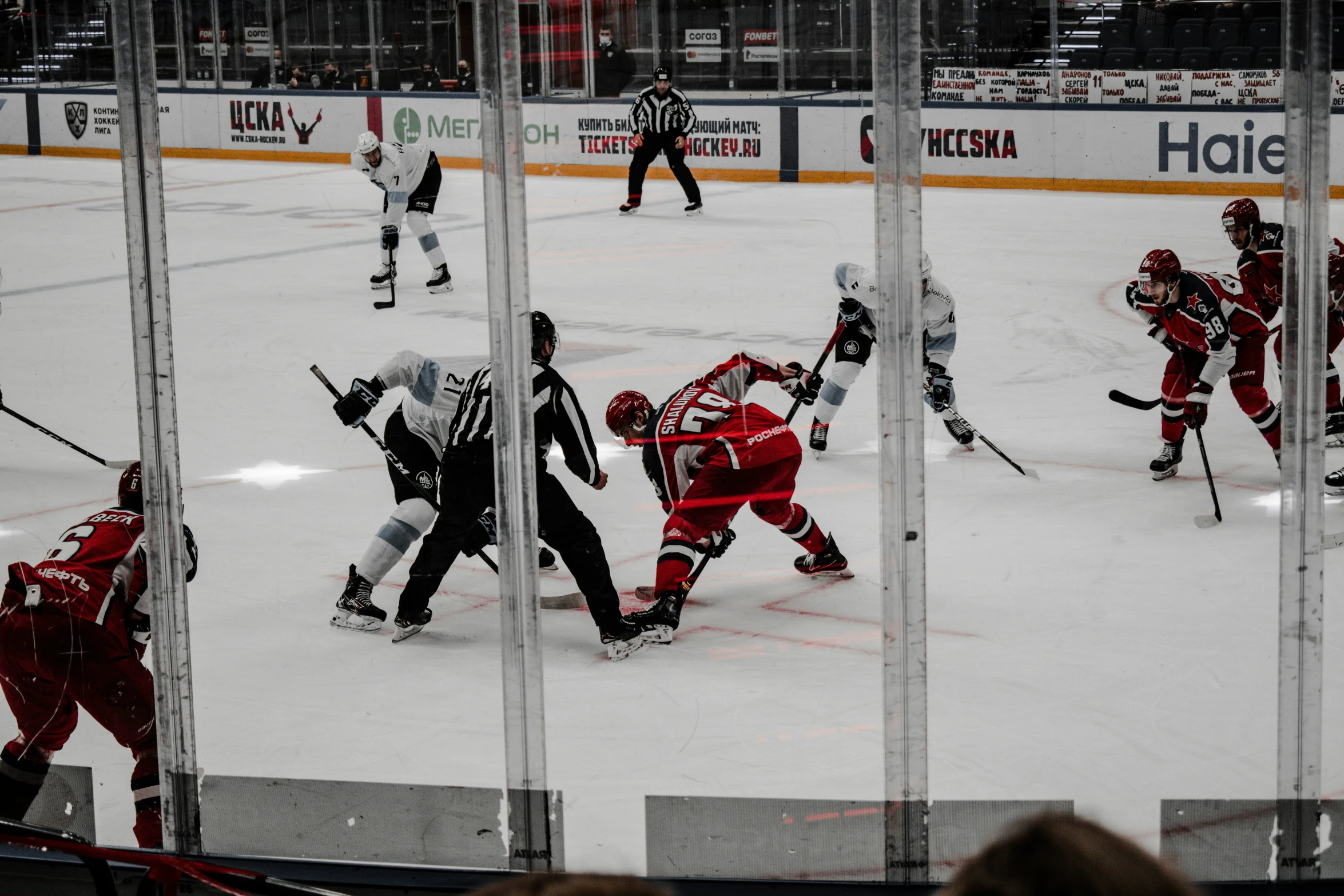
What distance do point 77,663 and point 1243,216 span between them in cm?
388

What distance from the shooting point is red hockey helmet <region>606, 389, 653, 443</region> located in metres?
3.95

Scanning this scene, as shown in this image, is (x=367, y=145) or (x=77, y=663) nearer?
(x=77, y=663)

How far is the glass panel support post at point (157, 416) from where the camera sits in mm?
2320

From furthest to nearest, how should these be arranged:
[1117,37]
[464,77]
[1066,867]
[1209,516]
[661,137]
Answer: [464,77]
[1117,37]
[661,137]
[1209,516]
[1066,867]

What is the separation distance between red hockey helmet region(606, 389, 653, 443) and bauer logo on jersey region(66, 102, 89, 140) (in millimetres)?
13798

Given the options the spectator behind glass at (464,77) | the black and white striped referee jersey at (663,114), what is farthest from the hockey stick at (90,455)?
the spectator behind glass at (464,77)

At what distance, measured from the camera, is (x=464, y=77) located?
1548 cm

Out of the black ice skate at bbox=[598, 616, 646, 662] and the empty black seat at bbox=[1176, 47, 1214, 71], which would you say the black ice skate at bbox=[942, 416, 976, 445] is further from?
the empty black seat at bbox=[1176, 47, 1214, 71]

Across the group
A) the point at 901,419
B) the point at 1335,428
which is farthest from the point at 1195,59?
the point at 901,419

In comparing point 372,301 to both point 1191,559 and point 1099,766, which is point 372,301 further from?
point 1099,766

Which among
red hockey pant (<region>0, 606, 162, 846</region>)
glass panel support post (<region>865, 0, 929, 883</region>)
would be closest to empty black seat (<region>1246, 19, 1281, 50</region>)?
glass panel support post (<region>865, 0, 929, 883</region>)

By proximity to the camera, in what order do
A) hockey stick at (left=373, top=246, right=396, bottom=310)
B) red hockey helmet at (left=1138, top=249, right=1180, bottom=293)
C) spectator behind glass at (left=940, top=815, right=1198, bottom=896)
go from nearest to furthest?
spectator behind glass at (left=940, top=815, right=1198, bottom=896) → red hockey helmet at (left=1138, top=249, right=1180, bottom=293) → hockey stick at (left=373, top=246, right=396, bottom=310)

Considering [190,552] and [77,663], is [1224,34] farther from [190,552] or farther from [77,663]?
[77,663]

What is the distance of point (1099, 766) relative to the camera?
117 inches
